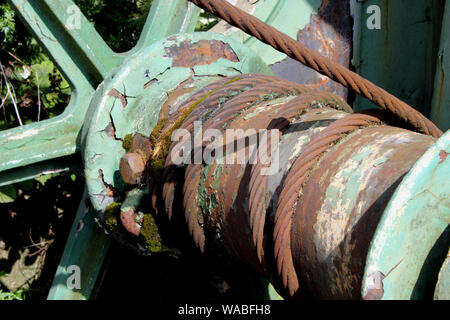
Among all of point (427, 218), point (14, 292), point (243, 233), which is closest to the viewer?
point (427, 218)

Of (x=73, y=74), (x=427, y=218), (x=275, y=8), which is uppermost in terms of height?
(x=275, y=8)

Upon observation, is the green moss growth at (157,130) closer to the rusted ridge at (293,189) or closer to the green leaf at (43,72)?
the rusted ridge at (293,189)

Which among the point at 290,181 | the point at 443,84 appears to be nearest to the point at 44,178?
the point at 443,84

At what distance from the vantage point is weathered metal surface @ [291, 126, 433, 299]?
102 centimetres

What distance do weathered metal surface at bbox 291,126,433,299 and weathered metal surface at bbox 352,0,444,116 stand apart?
3.74 feet

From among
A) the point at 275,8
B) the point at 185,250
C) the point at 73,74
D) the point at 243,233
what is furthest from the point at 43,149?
the point at 275,8

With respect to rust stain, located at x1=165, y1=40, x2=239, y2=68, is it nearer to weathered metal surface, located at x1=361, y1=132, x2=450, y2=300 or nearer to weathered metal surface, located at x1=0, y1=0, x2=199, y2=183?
weathered metal surface, located at x1=0, y1=0, x2=199, y2=183

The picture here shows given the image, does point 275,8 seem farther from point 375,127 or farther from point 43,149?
point 375,127

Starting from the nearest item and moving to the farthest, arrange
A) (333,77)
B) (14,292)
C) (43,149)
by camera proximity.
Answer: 1. (333,77)
2. (43,149)
3. (14,292)

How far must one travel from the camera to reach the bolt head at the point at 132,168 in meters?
1.68

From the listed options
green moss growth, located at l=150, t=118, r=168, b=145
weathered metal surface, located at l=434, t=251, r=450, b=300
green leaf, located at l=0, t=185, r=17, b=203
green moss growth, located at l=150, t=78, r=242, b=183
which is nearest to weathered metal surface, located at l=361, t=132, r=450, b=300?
weathered metal surface, located at l=434, t=251, r=450, b=300

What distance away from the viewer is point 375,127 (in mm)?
1219

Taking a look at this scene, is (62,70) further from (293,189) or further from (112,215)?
(293,189)

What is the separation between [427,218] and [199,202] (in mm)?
686
